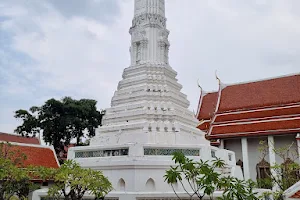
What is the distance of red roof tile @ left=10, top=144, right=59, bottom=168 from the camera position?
15625 mm

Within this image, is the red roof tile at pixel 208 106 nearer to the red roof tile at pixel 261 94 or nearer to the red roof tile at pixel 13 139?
the red roof tile at pixel 261 94

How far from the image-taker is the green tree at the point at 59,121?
73.9 ft

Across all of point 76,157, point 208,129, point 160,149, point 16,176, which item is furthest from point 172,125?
point 208,129

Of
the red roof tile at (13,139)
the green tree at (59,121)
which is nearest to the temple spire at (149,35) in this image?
the green tree at (59,121)

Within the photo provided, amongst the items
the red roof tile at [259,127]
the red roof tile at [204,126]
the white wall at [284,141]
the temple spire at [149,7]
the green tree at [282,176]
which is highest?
the temple spire at [149,7]

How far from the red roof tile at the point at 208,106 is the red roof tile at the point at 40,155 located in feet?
31.3

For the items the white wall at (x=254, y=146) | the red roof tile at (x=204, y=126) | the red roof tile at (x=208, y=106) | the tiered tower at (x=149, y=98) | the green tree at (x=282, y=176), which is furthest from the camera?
the red roof tile at (x=208, y=106)

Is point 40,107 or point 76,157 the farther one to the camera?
point 40,107

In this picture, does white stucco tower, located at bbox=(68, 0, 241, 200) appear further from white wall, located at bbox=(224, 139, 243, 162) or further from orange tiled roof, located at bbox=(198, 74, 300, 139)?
white wall, located at bbox=(224, 139, 243, 162)

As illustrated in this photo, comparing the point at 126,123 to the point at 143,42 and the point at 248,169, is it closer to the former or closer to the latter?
the point at 143,42

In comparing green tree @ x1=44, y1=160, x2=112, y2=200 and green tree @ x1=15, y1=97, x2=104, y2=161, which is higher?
green tree @ x1=15, y1=97, x2=104, y2=161

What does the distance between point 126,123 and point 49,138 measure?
14003 mm

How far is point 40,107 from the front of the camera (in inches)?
894

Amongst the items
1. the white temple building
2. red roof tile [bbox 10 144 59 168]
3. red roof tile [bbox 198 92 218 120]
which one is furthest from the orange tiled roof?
red roof tile [bbox 10 144 59 168]
